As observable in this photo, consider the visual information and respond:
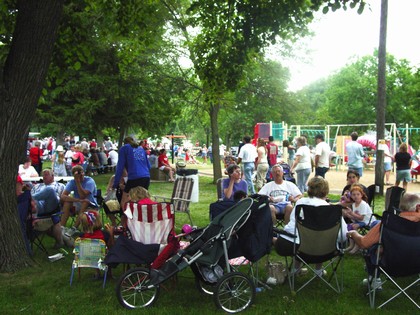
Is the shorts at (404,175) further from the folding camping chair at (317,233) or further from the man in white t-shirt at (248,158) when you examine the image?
the folding camping chair at (317,233)

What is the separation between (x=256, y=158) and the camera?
14383mm

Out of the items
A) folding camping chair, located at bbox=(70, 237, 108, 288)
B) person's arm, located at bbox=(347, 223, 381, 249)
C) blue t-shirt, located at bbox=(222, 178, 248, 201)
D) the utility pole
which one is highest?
the utility pole

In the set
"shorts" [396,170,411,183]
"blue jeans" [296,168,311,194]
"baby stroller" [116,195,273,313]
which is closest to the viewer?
"baby stroller" [116,195,273,313]

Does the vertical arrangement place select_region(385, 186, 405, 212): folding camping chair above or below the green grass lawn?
above

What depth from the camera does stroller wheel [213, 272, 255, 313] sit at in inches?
182

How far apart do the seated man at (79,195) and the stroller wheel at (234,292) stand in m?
3.83


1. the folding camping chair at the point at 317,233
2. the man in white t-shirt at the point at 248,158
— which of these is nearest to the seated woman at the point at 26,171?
the man in white t-shirt at the point at 248,158

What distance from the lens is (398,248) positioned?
15.1ft

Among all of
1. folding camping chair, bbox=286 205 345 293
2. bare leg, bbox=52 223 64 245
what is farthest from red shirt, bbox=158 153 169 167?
folding camping chair, bbox=286 205 345 293

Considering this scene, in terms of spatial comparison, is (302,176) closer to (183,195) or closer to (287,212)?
(183,195)

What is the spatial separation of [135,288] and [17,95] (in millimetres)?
2708

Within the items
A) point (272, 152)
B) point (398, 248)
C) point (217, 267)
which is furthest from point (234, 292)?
point (272, 152)

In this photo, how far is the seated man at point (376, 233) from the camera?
484cm

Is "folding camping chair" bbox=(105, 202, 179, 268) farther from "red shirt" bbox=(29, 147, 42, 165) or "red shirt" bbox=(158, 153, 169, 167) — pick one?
"red shirt" bbox=(158, 153, 169, 167)
